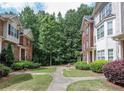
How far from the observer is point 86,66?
30.8 metres

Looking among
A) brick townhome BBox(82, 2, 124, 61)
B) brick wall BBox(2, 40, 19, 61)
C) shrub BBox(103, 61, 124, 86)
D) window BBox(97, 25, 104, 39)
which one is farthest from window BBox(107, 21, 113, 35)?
brick wall BBox(2, 40, 19, 61)

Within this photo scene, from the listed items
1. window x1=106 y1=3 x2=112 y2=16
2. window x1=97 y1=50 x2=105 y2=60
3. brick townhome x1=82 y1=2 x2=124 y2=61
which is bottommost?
window x1=97 y1=50 x2=105 y2=60

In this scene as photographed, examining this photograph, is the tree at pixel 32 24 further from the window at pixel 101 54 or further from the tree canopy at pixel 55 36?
the window at pixel 101 54

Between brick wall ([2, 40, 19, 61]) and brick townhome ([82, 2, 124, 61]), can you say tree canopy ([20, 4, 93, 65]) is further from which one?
brick townhome ([82, 2, 124, 61])

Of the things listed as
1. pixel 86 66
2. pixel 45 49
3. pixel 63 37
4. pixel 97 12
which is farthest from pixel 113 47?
pixel 63 37

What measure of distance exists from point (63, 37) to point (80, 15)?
37.8ft

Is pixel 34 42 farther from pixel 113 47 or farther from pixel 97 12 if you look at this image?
pixel 113 47

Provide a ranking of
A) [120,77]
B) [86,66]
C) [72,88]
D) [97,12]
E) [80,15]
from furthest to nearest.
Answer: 1. [80,15]
2. [97,12]
3. [86,66]
4. [120,77]
5. [72,88]

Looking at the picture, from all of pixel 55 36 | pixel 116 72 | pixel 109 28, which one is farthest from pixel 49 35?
pixel 116 72

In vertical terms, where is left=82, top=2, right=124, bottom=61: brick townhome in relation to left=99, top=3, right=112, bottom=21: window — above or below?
below

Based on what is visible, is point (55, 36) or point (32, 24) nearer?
point (55, 36)

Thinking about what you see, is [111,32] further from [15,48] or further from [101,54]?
[15,48]

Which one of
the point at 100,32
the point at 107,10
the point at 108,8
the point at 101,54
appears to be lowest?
the point at 101,54

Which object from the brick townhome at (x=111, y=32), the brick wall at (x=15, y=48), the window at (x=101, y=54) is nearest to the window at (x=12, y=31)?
the brick wall at (x=15, y=48)
